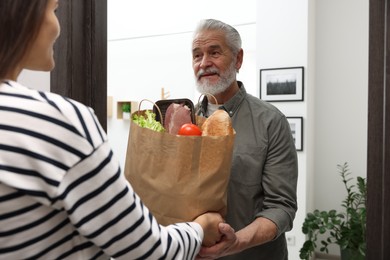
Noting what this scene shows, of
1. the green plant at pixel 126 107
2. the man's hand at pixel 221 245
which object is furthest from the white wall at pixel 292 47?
the man's hand at pixel 221 245

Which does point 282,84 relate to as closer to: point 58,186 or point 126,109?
point 126,109

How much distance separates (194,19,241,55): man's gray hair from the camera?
1.51 metres

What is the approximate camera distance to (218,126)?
1029 millimetres

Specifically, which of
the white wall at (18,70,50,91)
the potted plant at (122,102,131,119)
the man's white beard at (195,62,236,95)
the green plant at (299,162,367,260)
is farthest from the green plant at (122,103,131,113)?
the white wall at (18,70,50,91)

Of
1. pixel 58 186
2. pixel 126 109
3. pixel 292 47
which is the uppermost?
pixel 292 47

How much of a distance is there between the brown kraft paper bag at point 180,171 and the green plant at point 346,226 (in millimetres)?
2775

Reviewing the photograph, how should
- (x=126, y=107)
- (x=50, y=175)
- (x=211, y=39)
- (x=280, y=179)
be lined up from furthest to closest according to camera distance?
1. (x=126, y=107)
2. (x=211, y=39)
3. (x=280, y=179)
4. (x=50, y=175)

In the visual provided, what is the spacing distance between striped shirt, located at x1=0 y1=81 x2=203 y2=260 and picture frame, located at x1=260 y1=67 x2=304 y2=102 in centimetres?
329

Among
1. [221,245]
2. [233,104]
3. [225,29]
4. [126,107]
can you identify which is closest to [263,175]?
[233,104]

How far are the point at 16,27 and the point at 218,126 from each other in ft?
1.89

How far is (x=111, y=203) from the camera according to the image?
579mm

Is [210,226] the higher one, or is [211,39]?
[211,39]

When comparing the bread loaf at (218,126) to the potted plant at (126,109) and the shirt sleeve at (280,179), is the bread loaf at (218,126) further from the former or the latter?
the potted plant at (126,109)

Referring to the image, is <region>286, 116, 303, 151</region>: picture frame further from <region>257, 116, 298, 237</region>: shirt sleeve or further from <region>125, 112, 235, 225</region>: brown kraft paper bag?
<region>125, 112, 235, 225</region>: brown kraft paper bag
